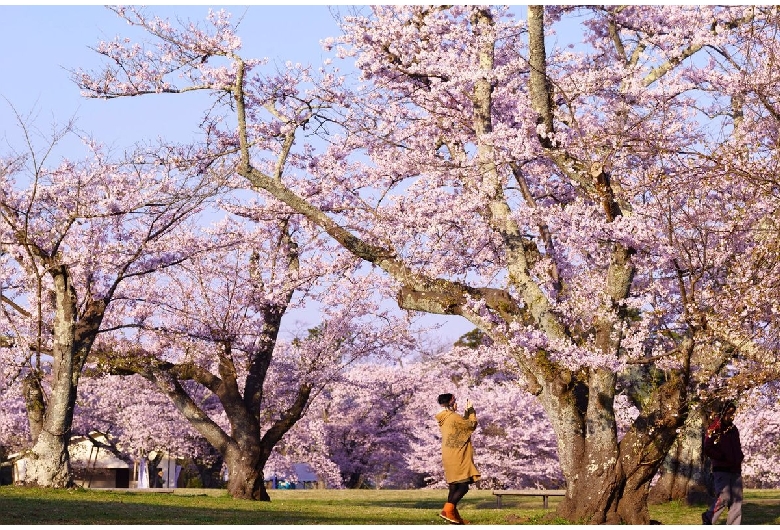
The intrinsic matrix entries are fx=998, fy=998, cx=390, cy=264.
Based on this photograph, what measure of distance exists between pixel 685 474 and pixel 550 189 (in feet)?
25.1

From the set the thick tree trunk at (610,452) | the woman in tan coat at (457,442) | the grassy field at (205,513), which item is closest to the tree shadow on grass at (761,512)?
the grassy field at (205,513)

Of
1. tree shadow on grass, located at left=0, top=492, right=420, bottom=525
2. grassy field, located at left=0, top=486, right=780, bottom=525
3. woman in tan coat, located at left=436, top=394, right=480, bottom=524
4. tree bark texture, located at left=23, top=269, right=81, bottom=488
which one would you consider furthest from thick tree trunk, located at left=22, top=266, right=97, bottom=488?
woman in tan coat, located at left=436, top=394, right=480, bottom=524

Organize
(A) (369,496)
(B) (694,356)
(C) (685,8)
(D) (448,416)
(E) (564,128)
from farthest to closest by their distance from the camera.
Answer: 1. (A) (369,496)
2. (C) (685,8)
3. (E) (564,128)
4. (B) (694,356)
5. (D) (448,416)

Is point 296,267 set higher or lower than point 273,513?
higher

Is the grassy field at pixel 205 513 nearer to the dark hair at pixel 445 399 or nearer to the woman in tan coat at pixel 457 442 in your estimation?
the woman in tan coat at pixel 457 442

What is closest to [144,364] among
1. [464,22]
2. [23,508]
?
[23,508]

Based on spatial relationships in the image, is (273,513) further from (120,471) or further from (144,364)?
(120,471)

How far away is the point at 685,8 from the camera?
723 inches

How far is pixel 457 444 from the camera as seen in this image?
45.4 ft

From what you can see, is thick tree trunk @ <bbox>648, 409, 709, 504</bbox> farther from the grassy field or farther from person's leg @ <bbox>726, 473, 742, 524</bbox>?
person's leg @ <bbox>726, 473, 742, 524</bbox>

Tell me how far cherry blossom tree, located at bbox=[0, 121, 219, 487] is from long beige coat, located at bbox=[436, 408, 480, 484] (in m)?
8.47

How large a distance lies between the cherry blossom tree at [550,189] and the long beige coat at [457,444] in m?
2.06

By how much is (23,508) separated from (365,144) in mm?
9112

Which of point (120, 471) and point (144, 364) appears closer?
point (144, 364)
